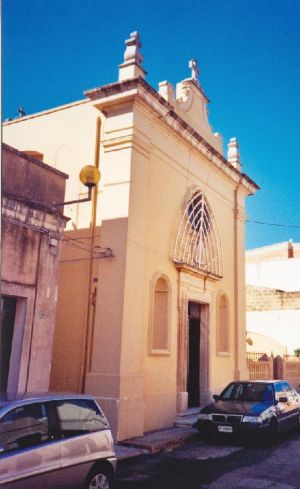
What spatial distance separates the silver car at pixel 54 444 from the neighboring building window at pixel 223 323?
10.0 m

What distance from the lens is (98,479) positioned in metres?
5.87

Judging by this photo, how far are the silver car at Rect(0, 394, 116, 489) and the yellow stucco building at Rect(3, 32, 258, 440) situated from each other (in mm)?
3928

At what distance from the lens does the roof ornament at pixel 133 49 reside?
40.0 feet

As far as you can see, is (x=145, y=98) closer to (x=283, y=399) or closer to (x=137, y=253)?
(x=137, y=253)

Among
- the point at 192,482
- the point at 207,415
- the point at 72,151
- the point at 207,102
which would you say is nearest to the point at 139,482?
the point at 192,482

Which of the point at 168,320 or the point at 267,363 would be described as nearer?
the point at 168,320

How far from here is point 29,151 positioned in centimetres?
1362

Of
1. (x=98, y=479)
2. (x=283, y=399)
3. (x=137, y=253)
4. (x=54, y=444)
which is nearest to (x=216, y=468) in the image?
(x=98, y=479)

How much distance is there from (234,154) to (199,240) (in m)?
4.73

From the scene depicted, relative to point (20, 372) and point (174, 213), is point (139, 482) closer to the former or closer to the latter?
point (20, 372)

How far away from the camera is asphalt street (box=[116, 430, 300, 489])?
23.7 ft

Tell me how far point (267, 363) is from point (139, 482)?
41.3ft

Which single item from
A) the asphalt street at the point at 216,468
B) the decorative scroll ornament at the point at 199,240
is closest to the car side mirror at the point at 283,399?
the asphalt street at the point at 216,468

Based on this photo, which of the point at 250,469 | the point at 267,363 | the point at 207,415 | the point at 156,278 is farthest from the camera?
the point at 267,363
